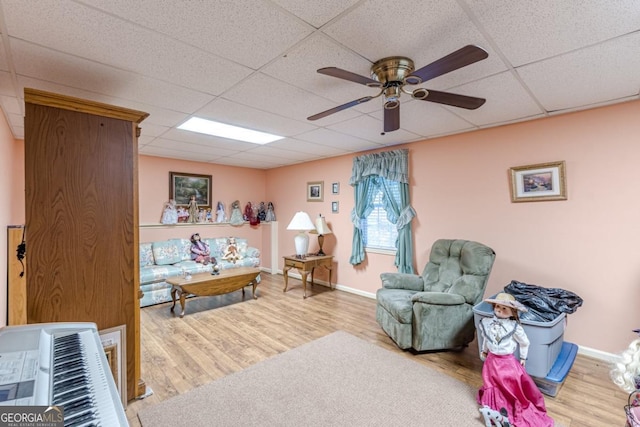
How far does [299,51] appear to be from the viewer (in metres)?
1.75

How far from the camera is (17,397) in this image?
2.16 feet

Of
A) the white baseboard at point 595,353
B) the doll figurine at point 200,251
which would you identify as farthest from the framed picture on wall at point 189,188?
the white baseboard at point 595,353

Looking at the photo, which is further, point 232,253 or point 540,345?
point 232,253

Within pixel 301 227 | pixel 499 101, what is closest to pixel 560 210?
pixel 499 101

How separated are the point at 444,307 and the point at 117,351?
2.59 meters

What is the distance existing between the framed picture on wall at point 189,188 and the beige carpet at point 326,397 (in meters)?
3.80

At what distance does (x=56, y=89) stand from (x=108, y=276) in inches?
60.8

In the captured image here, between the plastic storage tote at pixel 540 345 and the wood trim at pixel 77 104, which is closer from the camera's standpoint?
the wood trim at pixel 77 104

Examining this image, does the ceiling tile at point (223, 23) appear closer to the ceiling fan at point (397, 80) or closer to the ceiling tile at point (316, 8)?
the ceiling tile at point (316, 8)

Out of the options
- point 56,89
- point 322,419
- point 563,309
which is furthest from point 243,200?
point 563,309

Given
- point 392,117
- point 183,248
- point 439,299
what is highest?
point 392,117

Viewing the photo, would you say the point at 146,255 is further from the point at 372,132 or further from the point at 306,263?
the point at 372,132

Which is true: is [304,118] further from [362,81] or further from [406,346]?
[406,346]

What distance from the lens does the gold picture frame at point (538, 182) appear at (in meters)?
2.88
